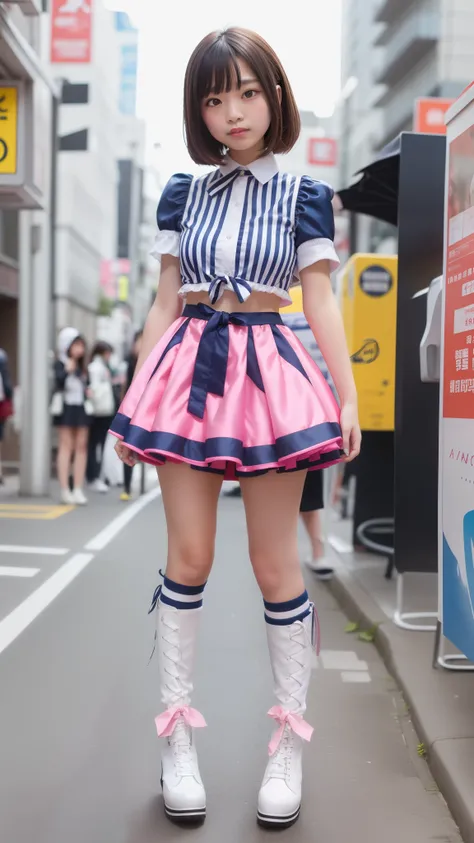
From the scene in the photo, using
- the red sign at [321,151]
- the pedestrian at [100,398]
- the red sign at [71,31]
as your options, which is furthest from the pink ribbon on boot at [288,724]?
the red sign at [321,151]

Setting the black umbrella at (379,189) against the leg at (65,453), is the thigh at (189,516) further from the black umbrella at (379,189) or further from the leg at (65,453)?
the leg at (65,453)

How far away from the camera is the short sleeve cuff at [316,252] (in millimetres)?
2486

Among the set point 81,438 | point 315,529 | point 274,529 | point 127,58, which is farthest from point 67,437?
point 127,58

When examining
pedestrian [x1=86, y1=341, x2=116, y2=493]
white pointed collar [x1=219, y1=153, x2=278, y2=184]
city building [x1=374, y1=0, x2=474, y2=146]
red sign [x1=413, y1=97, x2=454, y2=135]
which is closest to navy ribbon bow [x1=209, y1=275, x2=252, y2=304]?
white pointed collar [x1=219, y1=153, x2=278, y2=184]

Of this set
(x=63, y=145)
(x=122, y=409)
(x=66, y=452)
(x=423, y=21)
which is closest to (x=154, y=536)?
(x=66, y=452)

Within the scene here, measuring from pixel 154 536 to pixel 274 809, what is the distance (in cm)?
512

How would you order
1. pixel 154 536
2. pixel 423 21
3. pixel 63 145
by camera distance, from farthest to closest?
1. pixel 423 21
2. pixel 63 145
3. pixel 154 536

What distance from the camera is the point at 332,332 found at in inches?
99.4

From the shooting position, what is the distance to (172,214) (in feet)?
8.55

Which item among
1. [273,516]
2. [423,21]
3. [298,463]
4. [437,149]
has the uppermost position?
[423,21]

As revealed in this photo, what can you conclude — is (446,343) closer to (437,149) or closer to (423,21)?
A: (437,149)

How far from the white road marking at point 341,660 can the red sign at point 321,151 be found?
20921 mm

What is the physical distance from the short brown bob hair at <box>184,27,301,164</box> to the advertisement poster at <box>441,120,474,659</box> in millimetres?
822

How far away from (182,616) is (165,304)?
88cm
